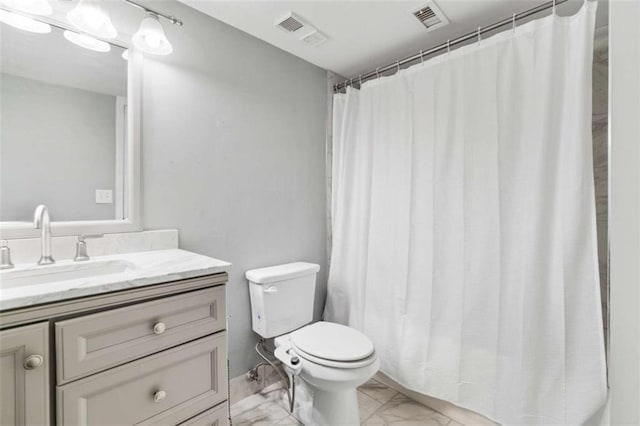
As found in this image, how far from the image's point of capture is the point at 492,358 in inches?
57.6

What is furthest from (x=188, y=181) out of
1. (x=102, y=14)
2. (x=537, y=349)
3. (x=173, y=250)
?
(x=537, y=349)

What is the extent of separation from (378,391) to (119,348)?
1.57 meters

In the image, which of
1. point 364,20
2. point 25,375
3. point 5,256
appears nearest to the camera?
point 25,375

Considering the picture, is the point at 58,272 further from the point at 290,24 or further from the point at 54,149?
the point at 290,24

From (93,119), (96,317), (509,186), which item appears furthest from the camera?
(509,186)

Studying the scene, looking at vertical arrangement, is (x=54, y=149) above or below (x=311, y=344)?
above

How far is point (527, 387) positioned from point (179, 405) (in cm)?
142

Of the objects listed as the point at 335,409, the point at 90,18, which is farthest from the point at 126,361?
the point at 90,18

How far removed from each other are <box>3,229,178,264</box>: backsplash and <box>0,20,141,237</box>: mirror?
0.05 metres

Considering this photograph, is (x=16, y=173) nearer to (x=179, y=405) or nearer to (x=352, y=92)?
(x=179, y=405)

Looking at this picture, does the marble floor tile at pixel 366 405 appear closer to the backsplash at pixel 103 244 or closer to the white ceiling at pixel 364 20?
the backsplash at pixel 103 244

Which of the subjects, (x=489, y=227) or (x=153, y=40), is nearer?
(x=153, y=40)

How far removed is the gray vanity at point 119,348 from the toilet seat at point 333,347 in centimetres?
46

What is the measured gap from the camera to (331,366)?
4.51ft
